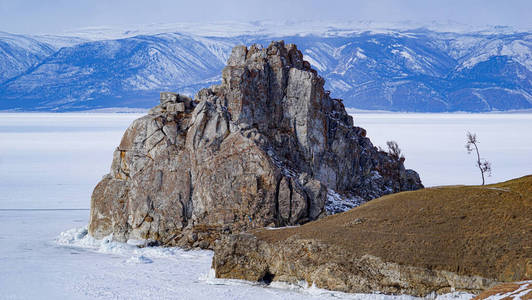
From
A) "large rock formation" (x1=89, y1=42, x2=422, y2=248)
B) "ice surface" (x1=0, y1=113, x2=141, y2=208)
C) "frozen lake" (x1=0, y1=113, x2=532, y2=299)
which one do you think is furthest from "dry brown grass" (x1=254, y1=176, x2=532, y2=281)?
"ice surface" (x1=0, y1=113, x2=141, y2=208)

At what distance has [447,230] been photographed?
1844 centimetres

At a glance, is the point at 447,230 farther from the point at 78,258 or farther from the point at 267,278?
the point at 78,258

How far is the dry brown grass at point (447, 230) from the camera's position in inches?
679

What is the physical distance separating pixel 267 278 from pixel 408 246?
12.7 ft

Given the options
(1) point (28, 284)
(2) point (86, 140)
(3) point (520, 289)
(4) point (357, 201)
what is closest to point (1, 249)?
(1) point (28, 284)

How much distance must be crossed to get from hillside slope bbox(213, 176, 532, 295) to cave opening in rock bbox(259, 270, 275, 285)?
0.05 metres

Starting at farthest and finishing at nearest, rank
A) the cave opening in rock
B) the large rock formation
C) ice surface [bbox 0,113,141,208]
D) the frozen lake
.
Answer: ice surface [bbox 0,113,141,208], the large rock formation, the frozen lake, the cave opening in rock

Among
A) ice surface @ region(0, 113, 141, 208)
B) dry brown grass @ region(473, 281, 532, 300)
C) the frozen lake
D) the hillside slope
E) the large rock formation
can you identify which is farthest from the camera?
ice surface @ region(0, 113, 141, 208)

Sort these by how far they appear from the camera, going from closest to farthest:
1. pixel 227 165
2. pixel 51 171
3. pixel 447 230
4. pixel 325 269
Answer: pixel 325 269 → pixel 447 230 → pixel 227 165 → pixel 51 171

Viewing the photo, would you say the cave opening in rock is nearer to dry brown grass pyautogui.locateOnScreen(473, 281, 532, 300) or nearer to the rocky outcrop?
the rocky outcrop

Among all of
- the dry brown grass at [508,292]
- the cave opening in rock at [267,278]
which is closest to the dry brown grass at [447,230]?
the cave opening in rock at [267,278]

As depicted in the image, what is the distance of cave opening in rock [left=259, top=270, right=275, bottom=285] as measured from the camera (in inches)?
760

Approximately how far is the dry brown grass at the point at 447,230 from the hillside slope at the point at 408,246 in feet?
0.08

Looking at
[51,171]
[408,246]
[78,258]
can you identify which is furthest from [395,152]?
[51,171]
